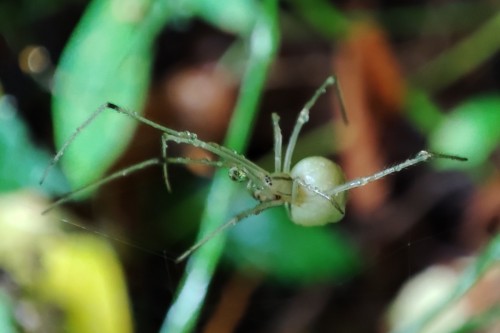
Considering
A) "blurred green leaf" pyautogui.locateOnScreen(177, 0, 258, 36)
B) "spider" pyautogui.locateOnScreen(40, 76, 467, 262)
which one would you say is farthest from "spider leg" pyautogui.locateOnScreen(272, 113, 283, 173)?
"blurred green leaf" pyautogui.locateOnScreen(177, 0, 258, 36)

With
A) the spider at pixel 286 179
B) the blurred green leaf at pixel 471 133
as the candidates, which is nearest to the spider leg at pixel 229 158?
the spider at pixel 286 179

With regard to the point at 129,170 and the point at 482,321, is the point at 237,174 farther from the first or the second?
the point at 482,321

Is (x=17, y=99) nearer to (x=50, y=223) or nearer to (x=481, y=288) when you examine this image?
(x=50, y=223)

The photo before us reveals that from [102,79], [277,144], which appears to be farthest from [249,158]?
[102,79]

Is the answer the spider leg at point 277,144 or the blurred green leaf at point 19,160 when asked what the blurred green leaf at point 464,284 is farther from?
the blurred green leaf at point 19,160

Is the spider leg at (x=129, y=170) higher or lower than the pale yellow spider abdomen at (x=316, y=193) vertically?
higher
